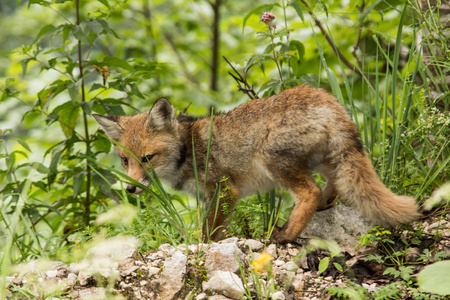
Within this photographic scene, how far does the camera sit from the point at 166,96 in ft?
19.7

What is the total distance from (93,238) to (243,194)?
1.41 m

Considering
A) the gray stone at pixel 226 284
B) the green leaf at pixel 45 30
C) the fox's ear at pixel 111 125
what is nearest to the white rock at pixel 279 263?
the gray stone at pixel 226 284

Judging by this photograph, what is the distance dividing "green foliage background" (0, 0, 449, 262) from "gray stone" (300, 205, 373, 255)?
42 centimetres

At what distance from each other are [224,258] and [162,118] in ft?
5.82

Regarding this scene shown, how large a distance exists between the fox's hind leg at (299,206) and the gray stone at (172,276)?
2.82ft

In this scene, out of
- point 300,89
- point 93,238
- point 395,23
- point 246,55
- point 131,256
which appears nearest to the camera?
point 131,256

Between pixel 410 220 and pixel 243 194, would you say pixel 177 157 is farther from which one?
pixel 410 220

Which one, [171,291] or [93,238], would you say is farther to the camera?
[93,238]

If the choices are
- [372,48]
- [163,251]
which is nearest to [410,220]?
[163,251]

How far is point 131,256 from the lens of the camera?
286cm

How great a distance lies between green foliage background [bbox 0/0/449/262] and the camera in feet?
11.7

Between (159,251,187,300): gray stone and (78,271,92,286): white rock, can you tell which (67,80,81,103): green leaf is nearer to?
(78,271,92,286): white rock

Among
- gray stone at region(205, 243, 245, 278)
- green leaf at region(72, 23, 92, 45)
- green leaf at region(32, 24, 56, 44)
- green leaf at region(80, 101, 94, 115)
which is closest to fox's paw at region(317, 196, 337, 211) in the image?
gray stone at region(205, 243, 245, 278)

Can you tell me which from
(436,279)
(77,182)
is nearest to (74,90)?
(77,182)
